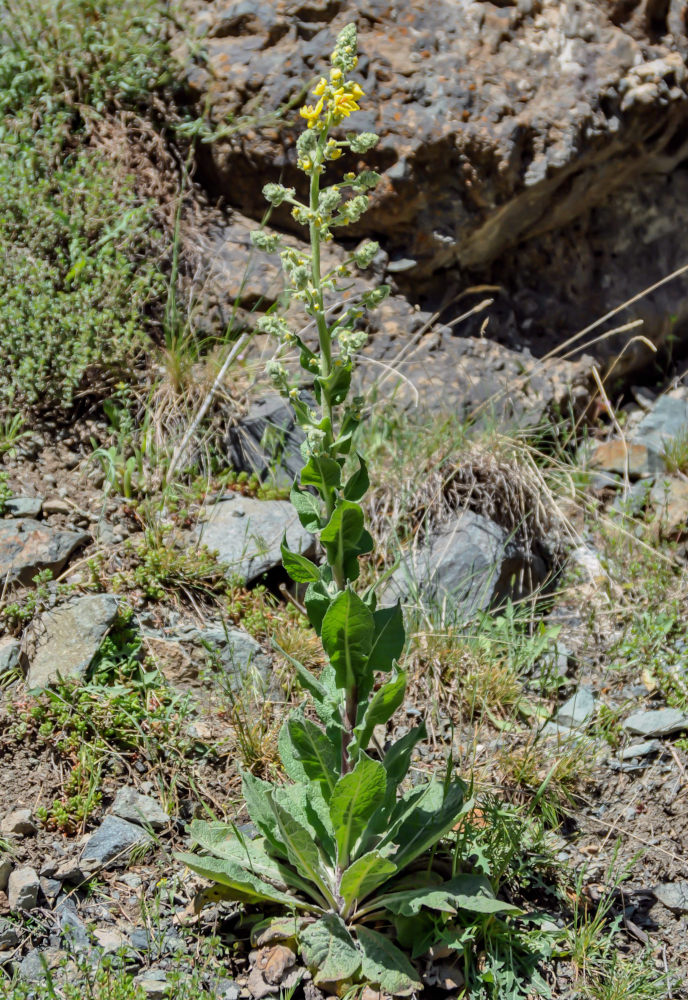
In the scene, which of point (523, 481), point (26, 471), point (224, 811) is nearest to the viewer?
point (224, 811)

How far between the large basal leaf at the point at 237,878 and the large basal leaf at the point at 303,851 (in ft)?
0.25

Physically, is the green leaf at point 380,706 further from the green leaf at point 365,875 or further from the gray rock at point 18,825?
the gray rock at point 18,825

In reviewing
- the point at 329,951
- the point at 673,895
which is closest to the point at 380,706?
the point at 329,951

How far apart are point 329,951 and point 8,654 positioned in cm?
154

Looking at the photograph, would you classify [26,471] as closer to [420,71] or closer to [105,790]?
[105,790]

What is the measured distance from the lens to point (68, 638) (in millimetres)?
3281

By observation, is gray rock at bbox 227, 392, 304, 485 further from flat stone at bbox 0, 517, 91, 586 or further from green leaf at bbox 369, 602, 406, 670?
green leaf at bbox 369, 602, 406, 670

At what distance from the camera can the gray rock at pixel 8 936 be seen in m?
2.52

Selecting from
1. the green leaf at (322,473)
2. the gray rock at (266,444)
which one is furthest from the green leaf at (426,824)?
the gray rock at (266,444)

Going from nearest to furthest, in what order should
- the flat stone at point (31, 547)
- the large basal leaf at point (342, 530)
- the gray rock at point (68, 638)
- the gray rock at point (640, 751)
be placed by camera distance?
the large basal leaf at point (342, 530)
the gray rock at point (68, 638)
the gray rock at point (640, 751)
the flat stone at point (31, 547)

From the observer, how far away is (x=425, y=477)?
417 cm

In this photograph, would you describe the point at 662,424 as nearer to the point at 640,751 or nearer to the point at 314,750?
the point at 640,751

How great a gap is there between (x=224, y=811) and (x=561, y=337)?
136 inches

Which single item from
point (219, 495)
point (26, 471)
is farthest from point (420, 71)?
point (26, 471)
